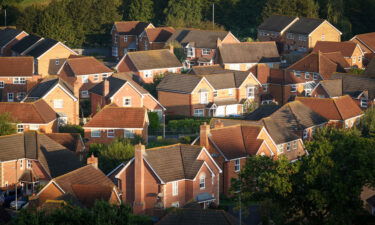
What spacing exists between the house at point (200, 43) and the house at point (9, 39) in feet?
50.6

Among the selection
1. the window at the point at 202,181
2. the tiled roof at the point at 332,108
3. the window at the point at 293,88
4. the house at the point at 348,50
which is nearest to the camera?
the window at the point at 202,181

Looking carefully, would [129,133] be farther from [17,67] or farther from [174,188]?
[17,67]

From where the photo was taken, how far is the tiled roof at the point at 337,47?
103 metres

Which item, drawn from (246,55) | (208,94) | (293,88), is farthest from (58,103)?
(246,55)

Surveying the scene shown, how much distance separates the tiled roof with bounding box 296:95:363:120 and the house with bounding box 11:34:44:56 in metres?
32.4

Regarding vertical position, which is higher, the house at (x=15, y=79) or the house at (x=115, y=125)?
the house at (x=15, y=79)

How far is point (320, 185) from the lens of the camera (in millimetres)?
50375

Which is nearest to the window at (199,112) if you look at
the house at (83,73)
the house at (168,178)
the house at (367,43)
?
the house at (83,73)

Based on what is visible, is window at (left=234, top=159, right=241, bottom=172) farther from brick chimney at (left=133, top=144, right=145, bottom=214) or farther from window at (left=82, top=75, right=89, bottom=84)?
window at (left=82, top=75, right=89, bottom=84)

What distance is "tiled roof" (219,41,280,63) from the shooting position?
101500 mm

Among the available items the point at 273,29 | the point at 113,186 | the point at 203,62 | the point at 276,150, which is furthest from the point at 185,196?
the point at 273,29

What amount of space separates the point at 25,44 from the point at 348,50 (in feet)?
105

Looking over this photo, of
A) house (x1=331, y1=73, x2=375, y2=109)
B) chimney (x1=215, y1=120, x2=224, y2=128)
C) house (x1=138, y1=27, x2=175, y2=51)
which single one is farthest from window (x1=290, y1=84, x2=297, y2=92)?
chimney (x1=215, y1=120, x2=224, y2=128)

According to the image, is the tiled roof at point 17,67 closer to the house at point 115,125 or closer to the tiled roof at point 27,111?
the tiled roof at point 27,111
